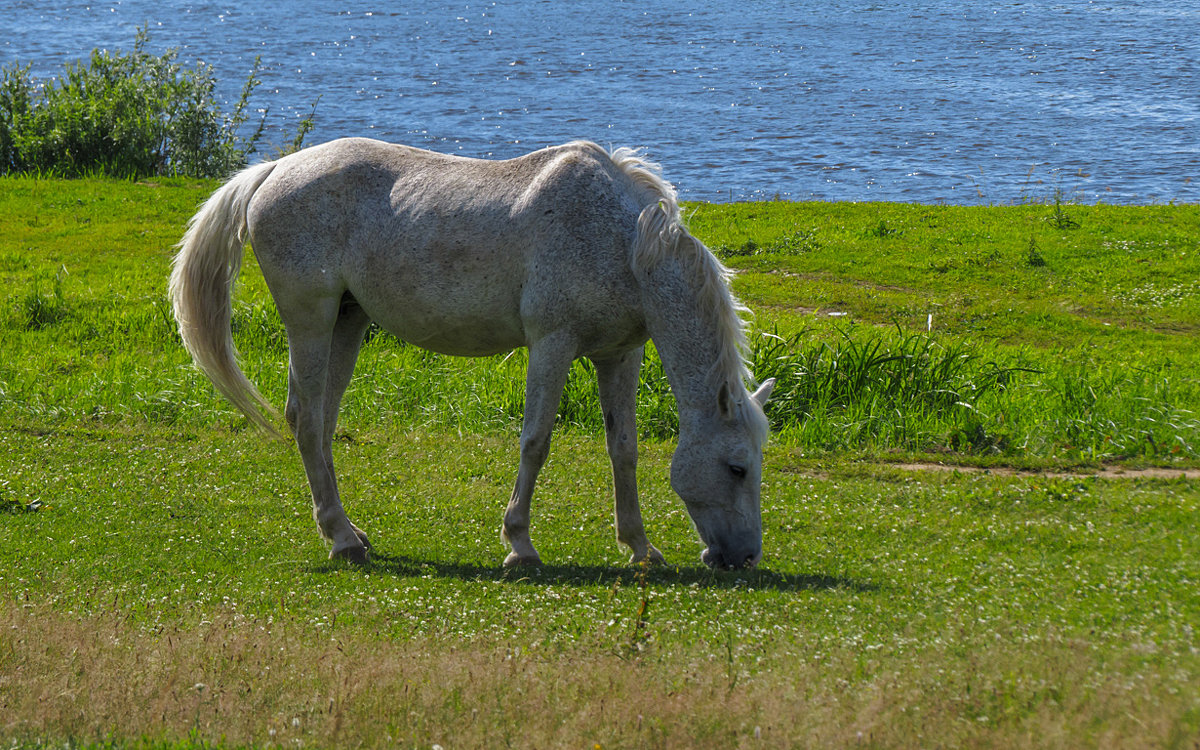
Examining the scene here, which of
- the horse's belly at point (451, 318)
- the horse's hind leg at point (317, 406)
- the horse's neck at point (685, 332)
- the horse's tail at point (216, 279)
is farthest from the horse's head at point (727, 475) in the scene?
the horse's tail at point (216, 279)

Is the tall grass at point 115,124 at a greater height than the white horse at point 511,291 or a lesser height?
lesser

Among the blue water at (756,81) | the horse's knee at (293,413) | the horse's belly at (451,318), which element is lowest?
the blue water at (756,81)

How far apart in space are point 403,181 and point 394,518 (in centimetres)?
268

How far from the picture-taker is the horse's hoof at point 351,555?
7.77 meters

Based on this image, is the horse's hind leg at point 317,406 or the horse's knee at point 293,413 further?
the horse's knee at point 293,413

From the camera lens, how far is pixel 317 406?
8.04m

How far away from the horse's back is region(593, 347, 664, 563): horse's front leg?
1.20 ft

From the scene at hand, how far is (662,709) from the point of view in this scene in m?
4.68

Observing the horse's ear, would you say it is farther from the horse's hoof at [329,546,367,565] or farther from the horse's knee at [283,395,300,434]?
the horse's knee at [283,395,300,434]

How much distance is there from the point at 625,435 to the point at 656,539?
1.14m

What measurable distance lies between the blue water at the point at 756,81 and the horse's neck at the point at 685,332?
58.6 ft

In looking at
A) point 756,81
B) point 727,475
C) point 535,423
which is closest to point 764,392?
point 727,475

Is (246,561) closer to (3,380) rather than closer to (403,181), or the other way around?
(403,181)

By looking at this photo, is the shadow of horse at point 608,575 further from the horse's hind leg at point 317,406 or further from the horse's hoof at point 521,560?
the horse's hind leg at point 317,406
